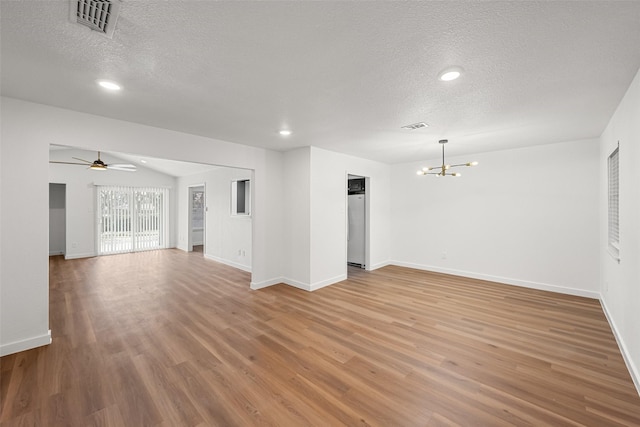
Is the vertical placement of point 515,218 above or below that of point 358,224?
above

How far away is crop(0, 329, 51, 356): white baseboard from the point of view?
8.22ft

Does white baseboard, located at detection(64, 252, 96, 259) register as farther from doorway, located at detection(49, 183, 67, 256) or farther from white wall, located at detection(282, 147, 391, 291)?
white wall, located at detection(282, 147, 391, 291)

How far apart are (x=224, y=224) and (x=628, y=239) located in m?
7.15

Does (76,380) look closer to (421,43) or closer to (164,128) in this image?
(164,128)

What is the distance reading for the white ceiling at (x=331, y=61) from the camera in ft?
4.73

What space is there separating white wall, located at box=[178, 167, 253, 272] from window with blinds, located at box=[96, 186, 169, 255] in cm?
194

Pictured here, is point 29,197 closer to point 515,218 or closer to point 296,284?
point 296,284

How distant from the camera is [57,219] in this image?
319 inches

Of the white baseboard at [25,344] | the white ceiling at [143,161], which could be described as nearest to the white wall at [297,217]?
the white baseboard at [25,344]

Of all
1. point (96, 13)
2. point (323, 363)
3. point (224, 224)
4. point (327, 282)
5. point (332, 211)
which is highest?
point (96, 13)

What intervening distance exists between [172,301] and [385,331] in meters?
3.23

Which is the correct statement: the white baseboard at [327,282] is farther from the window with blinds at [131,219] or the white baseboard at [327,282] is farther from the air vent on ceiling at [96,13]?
the window with blinds at [131,219]

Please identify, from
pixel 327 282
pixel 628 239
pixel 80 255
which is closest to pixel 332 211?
pixel 327 282

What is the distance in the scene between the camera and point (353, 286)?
480 cm
